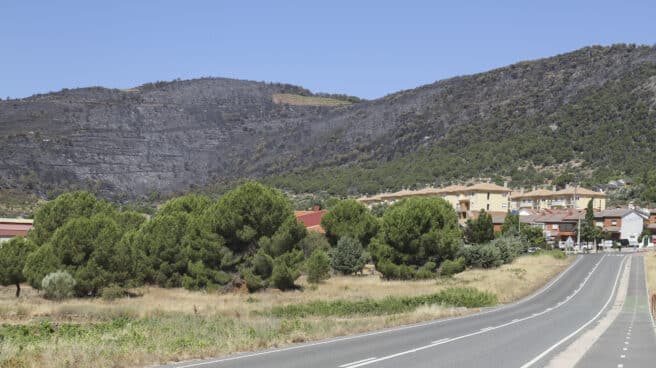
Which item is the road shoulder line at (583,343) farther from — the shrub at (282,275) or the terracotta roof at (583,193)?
the terracotta roof at (583,193)

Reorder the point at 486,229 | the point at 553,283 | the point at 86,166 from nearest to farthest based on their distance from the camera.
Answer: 1. the point at 553,283
2. the point at 486,229
3. the point at 86,166

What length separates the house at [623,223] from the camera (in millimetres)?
114000

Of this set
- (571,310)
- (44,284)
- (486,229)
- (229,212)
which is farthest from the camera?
(486,229)

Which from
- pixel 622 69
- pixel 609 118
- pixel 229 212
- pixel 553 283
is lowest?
pixel 553 283

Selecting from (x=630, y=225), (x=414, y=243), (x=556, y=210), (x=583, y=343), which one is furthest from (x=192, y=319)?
(x=556, y=210)

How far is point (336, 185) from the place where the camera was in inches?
6609

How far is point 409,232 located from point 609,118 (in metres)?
120

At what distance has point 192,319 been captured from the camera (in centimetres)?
2744

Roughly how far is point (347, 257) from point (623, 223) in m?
64.9

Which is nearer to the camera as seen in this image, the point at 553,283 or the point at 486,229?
the point at 553,283

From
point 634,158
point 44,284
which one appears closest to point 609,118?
point 634,158

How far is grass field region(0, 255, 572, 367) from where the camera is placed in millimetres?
15934

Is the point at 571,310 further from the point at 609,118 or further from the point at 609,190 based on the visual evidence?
the point at 609,118

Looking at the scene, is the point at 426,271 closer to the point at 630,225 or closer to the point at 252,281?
the point at 252,281
